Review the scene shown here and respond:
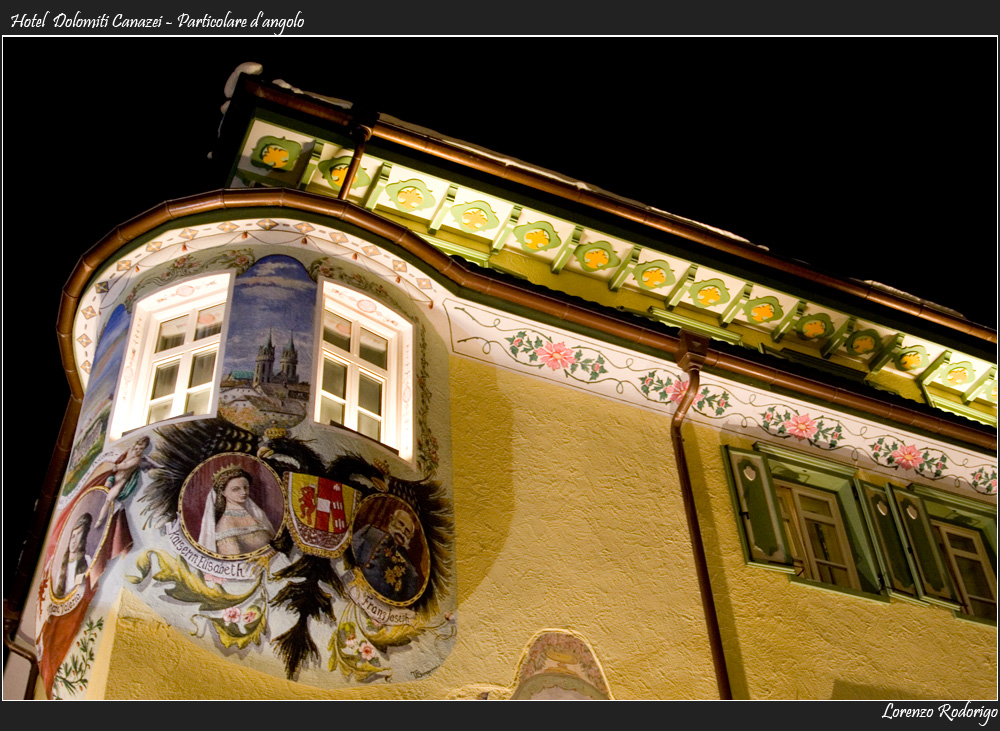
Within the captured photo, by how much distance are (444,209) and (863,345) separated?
5110 millimetres

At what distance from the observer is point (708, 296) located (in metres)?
11.2

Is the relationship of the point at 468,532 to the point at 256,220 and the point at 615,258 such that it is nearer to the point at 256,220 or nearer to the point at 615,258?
the point at 256,220

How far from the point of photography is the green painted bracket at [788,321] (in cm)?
1141

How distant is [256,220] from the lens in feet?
27.4

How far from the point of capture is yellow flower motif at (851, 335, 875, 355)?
11734 mm

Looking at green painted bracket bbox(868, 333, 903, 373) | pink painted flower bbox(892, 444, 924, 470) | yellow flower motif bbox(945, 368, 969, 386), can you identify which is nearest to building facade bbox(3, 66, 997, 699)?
pink painted flower bbox(892, 444, 924, 470)

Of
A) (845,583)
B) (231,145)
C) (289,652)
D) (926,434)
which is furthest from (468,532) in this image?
(926,434)

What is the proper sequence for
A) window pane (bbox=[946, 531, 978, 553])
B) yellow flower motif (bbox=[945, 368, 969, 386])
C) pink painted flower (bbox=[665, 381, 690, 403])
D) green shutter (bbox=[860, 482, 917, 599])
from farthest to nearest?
yellow flower motif (bbox=[945, 368, 969, 386]), window pane (bbox=[946, 531, 978, 553]), pink painted flower (bbox=[665, 381, 690, 403]), green shutter (bbox=[860, 482, 917, 599])

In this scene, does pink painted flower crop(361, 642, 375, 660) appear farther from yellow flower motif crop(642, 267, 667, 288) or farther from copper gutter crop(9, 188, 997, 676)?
yellow flower motif crop(642, 267, 667, 288)

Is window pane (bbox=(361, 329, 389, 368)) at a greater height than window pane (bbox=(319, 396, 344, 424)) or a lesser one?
greater

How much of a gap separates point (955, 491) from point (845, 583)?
2.34 metres

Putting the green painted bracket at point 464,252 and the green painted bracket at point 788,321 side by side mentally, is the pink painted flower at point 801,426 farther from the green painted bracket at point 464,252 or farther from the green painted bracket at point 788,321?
the green painted bracket at point 464,252

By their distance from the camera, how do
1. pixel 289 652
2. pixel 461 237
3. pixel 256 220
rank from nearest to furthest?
pixel 289 652 → pixel 256 220 → pixel 461 237

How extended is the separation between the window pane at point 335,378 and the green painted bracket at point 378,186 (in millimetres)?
2684
